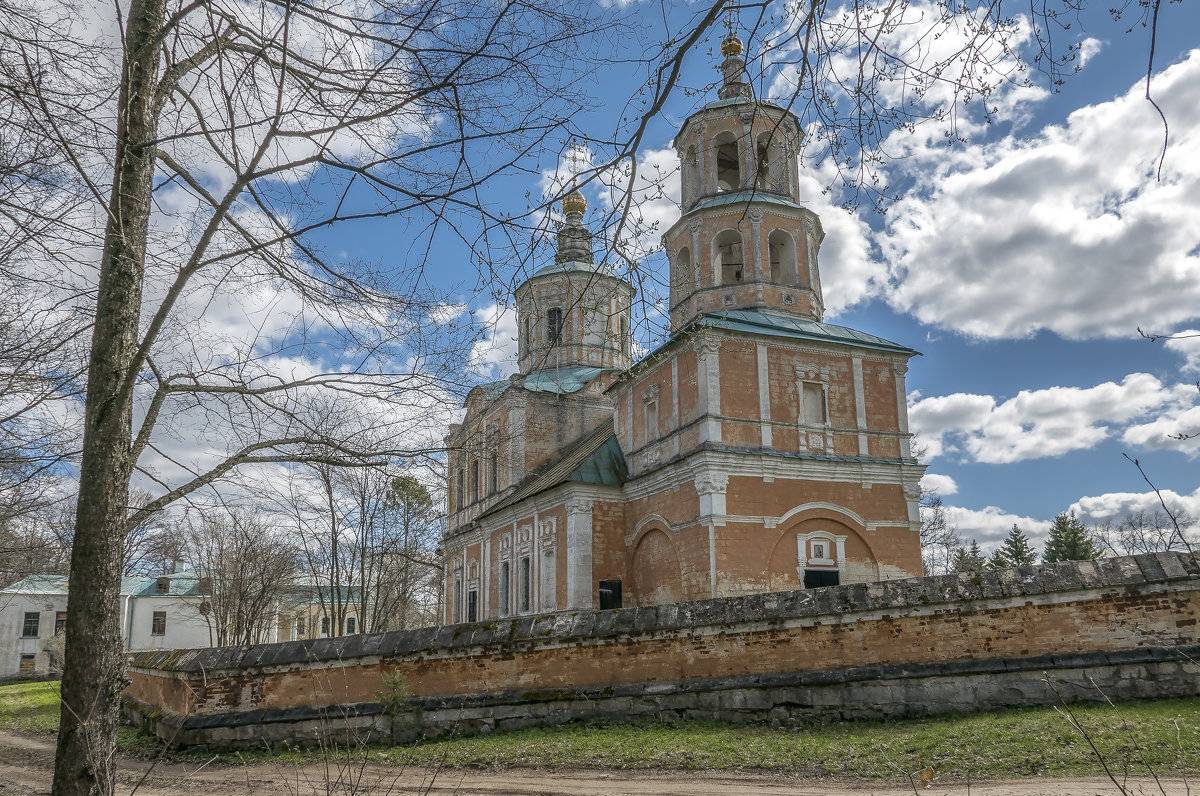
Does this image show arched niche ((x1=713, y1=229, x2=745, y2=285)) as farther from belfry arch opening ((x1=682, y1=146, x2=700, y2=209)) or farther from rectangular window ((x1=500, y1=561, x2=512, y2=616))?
rectangular window ((x1=500, y1=561, x2=512, y2=616))

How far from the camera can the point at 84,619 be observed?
523cm

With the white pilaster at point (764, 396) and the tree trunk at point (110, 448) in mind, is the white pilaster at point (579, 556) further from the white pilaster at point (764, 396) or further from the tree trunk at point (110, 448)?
the tree trunk at point (110, 448)

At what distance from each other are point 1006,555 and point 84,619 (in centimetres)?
4672

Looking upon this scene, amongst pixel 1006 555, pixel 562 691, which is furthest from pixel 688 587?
pixel 1006 555

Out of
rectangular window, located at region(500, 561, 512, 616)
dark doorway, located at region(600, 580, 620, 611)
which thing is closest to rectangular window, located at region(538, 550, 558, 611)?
dark doorway, located at region(600, 580, 620, 611)

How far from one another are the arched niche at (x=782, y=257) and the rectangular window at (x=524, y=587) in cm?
1091

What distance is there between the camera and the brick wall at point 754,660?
8.32 meters

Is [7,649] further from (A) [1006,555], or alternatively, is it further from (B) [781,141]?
(A) [1006,555]

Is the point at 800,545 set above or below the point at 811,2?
below

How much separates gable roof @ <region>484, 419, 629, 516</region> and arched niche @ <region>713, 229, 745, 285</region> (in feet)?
17.8

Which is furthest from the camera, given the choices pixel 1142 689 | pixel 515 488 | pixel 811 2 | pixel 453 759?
pixel 515 488

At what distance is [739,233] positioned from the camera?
22094 mm

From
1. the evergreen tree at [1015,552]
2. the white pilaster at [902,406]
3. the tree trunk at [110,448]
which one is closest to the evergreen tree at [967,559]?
the evergreen tree at [1015,552]

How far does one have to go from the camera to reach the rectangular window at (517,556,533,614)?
83.1ft
